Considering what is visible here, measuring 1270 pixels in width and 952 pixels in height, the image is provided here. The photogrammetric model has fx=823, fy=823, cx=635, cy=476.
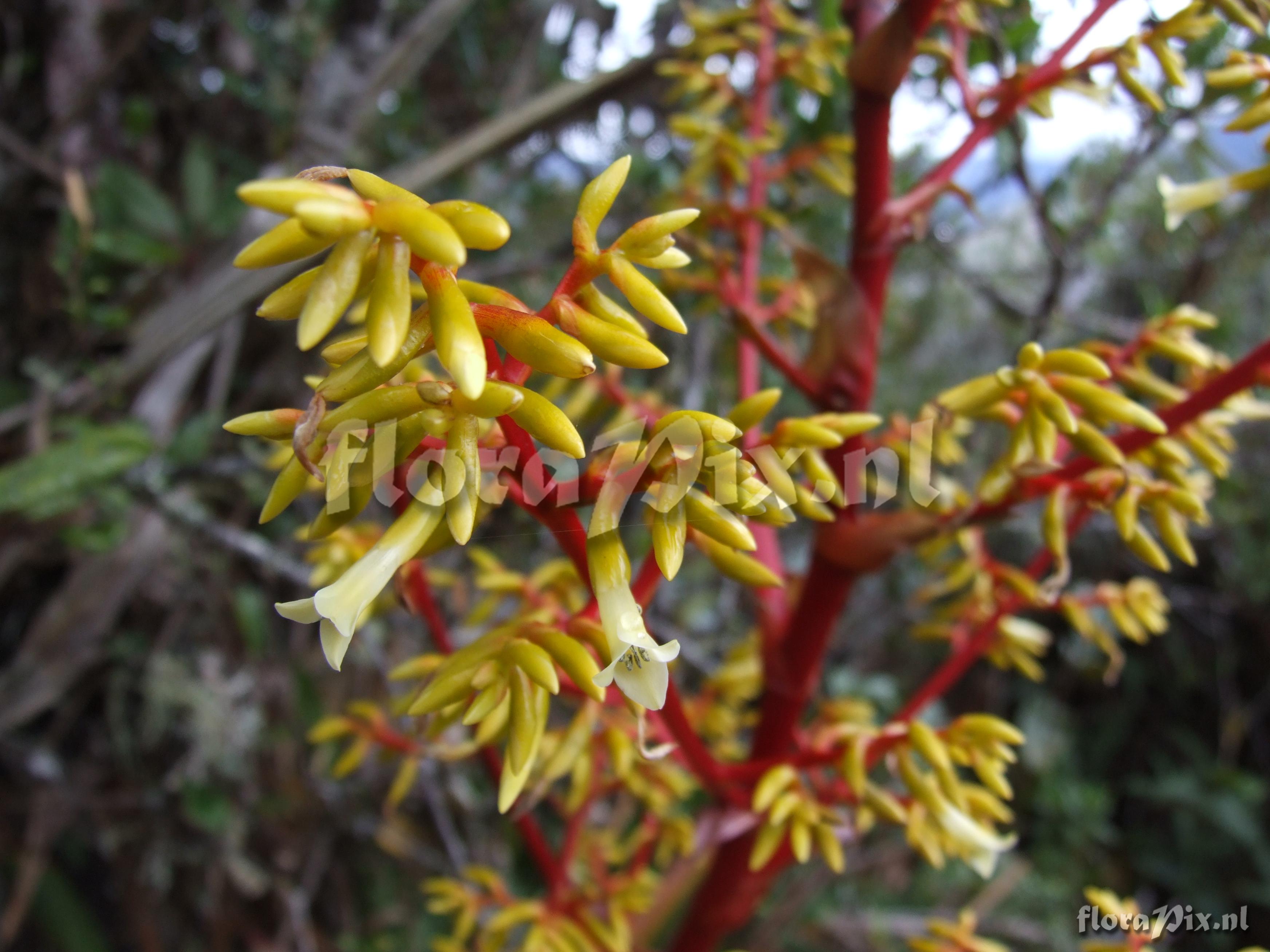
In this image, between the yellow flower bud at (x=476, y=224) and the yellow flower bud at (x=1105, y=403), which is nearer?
the yellow flower bud at (x=476, y=224)

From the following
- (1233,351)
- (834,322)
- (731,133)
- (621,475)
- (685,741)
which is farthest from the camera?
Answer: (1233,351)

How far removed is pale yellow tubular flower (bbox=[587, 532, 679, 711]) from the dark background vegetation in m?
0.55

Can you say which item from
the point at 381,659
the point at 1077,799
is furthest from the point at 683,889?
the point at 1077,799

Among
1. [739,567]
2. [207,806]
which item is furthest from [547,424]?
[207,806]

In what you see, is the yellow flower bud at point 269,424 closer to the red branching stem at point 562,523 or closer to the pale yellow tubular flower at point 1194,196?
the red branching stem at point 562,523

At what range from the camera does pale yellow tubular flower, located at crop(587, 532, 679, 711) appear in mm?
302

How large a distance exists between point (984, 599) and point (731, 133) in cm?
45

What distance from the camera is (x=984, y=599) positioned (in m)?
0.70

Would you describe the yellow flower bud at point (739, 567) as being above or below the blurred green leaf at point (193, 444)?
above

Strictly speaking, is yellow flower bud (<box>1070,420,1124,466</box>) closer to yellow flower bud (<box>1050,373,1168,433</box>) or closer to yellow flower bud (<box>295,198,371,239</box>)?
yellow flower bud (<box>1050,373,1168,433</box>)

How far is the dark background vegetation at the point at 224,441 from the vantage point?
96cm

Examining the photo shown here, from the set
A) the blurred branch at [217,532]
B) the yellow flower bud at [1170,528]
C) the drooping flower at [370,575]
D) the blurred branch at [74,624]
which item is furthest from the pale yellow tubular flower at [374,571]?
the blurred branch at [74,624]

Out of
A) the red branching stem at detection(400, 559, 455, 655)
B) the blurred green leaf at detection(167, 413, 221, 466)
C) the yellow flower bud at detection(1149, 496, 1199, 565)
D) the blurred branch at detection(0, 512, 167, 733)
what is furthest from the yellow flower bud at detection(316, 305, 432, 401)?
the blurred branch at detection(0, 512, 167, 733)

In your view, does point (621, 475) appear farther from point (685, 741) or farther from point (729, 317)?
point (729, 317)
